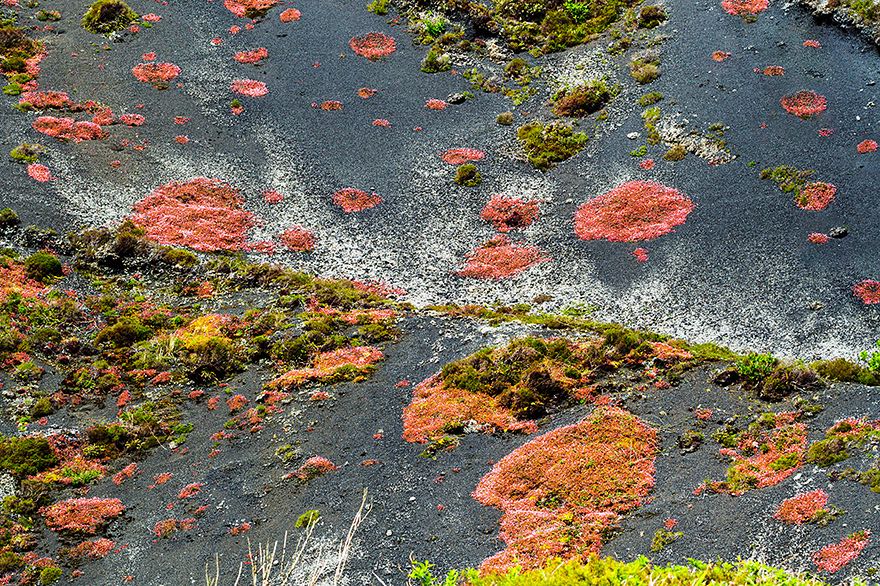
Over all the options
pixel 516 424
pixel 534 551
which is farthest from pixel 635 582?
pixel 516 424

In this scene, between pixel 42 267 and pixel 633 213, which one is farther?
pixel 633 213

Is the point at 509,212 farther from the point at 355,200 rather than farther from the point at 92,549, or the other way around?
the point at 92,549

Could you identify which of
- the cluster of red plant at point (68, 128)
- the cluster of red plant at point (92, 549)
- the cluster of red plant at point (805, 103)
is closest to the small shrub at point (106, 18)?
the cluster of red plant at point (68, 128)

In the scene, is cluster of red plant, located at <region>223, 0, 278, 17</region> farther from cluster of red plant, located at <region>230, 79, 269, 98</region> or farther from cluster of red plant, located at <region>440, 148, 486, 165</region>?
cluster of red plant, located at <region>440, 148, 486, 165</region>

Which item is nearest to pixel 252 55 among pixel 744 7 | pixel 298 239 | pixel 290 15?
pixel 290 15

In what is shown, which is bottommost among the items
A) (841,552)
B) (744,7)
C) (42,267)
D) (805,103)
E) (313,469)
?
(42,267)

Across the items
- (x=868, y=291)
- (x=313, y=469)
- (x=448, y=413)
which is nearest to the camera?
(x=313, y=469)

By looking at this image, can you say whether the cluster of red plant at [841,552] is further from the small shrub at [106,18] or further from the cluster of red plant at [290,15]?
the small shrub at [106,18]

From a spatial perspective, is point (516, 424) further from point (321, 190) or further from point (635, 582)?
point (321, 190)
